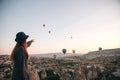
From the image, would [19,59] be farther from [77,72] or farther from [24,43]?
[77,72]

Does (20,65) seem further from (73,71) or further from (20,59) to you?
(73,71)

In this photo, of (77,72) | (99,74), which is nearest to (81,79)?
(77,72)

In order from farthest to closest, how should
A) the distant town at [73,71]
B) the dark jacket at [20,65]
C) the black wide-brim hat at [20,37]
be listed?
the distant town at [73,71] → the black wide-brim hat at [20,37] → the dark jacket at [20,65]

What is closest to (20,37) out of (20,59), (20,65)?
(20,59)

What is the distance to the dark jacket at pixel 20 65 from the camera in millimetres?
6129

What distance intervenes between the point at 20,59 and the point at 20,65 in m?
0.16

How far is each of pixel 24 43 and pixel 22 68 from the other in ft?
2.43

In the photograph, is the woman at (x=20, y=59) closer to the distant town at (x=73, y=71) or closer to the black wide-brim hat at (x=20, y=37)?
the black wide-brim hat at (x=20, y=37)

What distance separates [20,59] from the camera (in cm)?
623

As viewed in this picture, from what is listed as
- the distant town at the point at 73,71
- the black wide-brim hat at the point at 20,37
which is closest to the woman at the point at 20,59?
the black wide-brim hat at the point at 20,37

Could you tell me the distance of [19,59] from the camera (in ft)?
20.5

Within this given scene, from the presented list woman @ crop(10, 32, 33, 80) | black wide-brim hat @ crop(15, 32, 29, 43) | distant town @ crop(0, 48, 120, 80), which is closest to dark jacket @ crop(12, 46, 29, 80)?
woman @ crop(10, 32, 33, 80)

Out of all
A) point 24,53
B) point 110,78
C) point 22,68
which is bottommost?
point 110,78

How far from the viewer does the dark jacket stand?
20.1 ft
